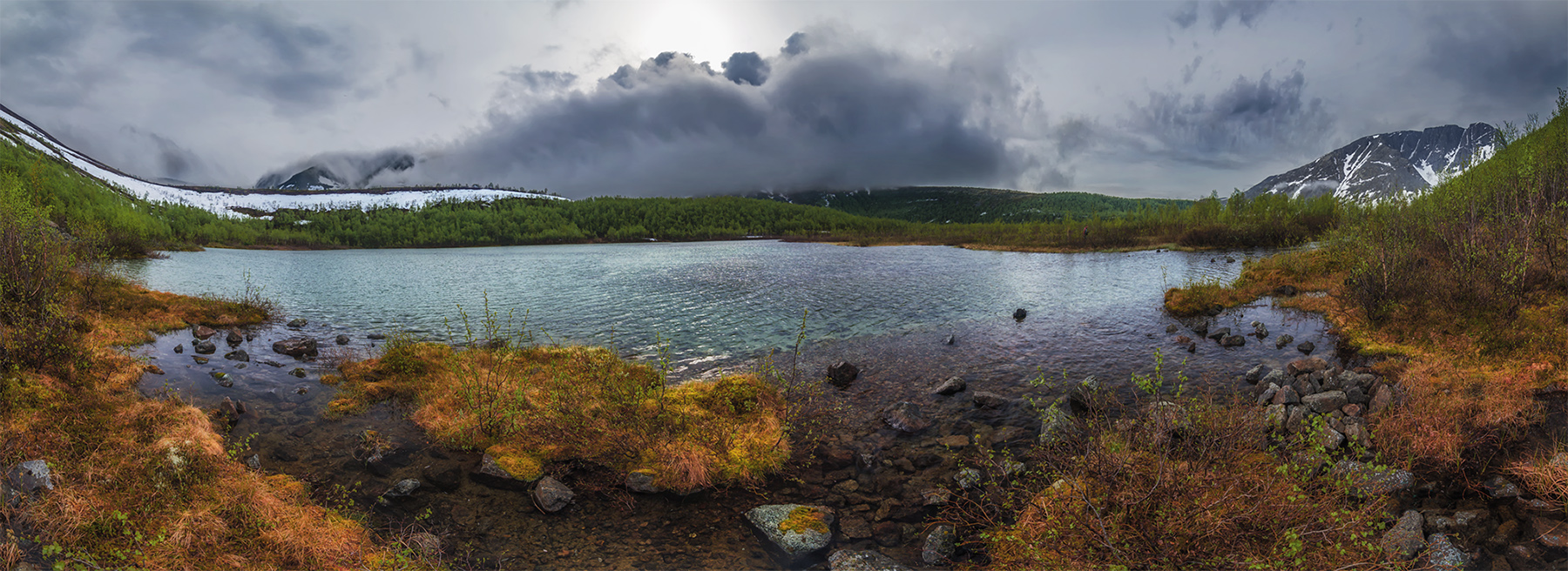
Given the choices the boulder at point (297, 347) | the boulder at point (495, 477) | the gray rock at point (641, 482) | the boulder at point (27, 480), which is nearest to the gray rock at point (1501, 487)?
the gray rock at point (641, 482)

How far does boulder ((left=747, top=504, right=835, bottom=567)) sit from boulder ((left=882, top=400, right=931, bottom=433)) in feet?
14.3

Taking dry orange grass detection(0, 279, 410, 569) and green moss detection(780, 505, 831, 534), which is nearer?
dry orange grass detection(0, 279, 410, 569)

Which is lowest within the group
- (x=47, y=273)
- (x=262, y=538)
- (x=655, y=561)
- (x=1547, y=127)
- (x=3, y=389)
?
(x=655, y=561)

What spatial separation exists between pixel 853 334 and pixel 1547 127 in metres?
32.8

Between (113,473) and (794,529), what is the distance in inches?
411

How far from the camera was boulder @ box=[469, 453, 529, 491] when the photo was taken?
1009cm

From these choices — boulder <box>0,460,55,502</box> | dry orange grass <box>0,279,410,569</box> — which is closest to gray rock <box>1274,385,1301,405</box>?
dry orange grass <box>0,279,410,569</box>

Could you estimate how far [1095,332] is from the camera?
23281 mm

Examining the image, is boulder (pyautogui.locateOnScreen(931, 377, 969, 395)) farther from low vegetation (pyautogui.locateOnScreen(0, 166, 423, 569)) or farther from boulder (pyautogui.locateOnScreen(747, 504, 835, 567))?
low vegetation (pyautogui.locateOnScreen(0, 166, 423, 569))

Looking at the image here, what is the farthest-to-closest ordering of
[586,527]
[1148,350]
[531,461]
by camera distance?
[1148,350] → [531,461] → [586,527]

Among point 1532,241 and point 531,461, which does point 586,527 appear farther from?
point 1532,241

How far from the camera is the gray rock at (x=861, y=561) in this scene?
25.2ft

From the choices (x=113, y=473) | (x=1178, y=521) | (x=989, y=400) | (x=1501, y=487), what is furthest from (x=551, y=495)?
(x=1501, y=487)

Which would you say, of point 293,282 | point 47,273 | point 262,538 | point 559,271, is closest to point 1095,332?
point 262,538
